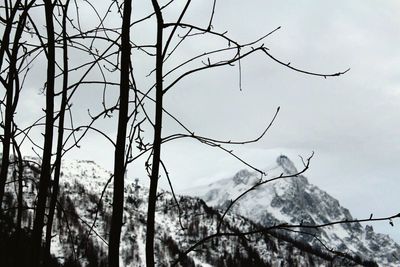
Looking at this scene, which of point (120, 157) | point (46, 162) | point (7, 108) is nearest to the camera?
point (120, 157)

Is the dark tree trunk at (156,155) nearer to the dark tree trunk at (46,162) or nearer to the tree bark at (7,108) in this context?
the dark tree trunk at (46,162)

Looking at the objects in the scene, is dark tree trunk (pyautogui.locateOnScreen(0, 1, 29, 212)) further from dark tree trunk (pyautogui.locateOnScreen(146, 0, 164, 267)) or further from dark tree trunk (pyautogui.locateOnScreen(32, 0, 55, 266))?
dark tree trunk (pyautogui.locateOnScreen(146, 0, 164, 267))

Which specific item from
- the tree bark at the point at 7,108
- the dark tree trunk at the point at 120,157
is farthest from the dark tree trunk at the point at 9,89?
the dark tree trunk at the point at 120,157

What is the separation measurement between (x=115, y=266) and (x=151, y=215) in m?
0.18

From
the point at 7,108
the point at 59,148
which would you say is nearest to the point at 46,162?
the point at 59,148

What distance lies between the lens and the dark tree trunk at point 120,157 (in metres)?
1.32

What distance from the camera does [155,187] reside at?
56.1 inches

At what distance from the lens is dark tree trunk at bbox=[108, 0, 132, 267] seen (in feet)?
4.32

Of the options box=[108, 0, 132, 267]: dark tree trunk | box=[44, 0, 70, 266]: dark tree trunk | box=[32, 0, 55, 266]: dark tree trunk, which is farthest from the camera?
box=[44, 0, 70, 266]: dark tree trunk

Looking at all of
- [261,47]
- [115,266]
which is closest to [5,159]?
[115,266]

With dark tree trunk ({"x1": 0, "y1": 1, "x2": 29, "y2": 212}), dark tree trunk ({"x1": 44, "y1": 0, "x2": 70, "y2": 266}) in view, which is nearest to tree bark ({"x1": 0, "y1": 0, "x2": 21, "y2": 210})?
dark tree trunk ({"x1": 0, "y1": 1, "x2": 29, "y2": 212})

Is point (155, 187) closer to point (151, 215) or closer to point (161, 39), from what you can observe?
point (151, 215)

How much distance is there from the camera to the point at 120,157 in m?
1.38

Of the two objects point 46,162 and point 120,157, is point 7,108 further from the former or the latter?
point 120,157
